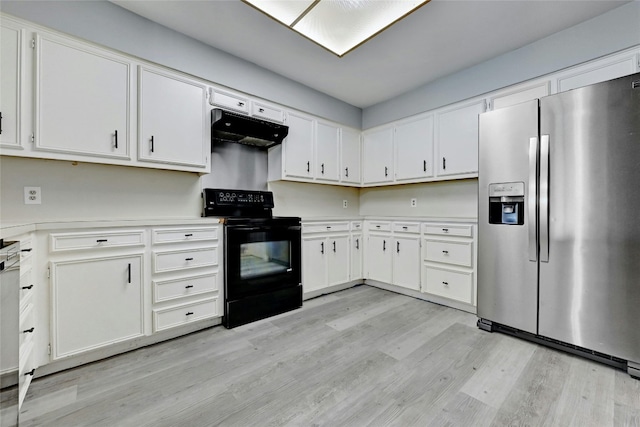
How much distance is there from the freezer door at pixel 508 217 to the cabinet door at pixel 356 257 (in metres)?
1.56

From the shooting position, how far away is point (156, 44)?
91.3 inches

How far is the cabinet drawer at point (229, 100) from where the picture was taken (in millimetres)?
2615

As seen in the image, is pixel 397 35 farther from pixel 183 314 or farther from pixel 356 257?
pixel 183 314

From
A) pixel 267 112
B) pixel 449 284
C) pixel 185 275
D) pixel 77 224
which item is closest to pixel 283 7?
pixel 267 112

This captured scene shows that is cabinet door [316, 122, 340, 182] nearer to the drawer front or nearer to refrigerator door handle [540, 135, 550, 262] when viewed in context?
the drawer front

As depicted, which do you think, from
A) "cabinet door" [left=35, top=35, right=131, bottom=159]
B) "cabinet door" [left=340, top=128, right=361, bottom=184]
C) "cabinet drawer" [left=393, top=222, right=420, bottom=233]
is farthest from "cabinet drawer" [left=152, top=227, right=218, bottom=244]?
"cabinet drawer" [left=393, top=222, right=420, bottom=233]

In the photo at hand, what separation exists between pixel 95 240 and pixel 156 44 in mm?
1709

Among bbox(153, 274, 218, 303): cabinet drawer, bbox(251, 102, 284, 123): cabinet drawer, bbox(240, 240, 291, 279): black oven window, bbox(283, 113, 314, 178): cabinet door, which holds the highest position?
bbox(251, 102, 284, 123): cabinet drawer

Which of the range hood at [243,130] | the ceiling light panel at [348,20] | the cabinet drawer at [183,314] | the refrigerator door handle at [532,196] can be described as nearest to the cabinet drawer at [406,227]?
the refrigerator door handle at [532,196]

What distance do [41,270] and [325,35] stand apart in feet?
8.65

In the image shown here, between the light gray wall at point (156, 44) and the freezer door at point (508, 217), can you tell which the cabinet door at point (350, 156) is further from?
the freezer door at point (508, 217)

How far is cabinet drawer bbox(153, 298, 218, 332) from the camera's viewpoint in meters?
2.12

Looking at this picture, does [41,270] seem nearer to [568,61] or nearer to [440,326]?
[440,326]

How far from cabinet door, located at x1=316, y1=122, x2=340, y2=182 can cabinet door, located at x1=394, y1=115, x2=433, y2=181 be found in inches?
32.6
